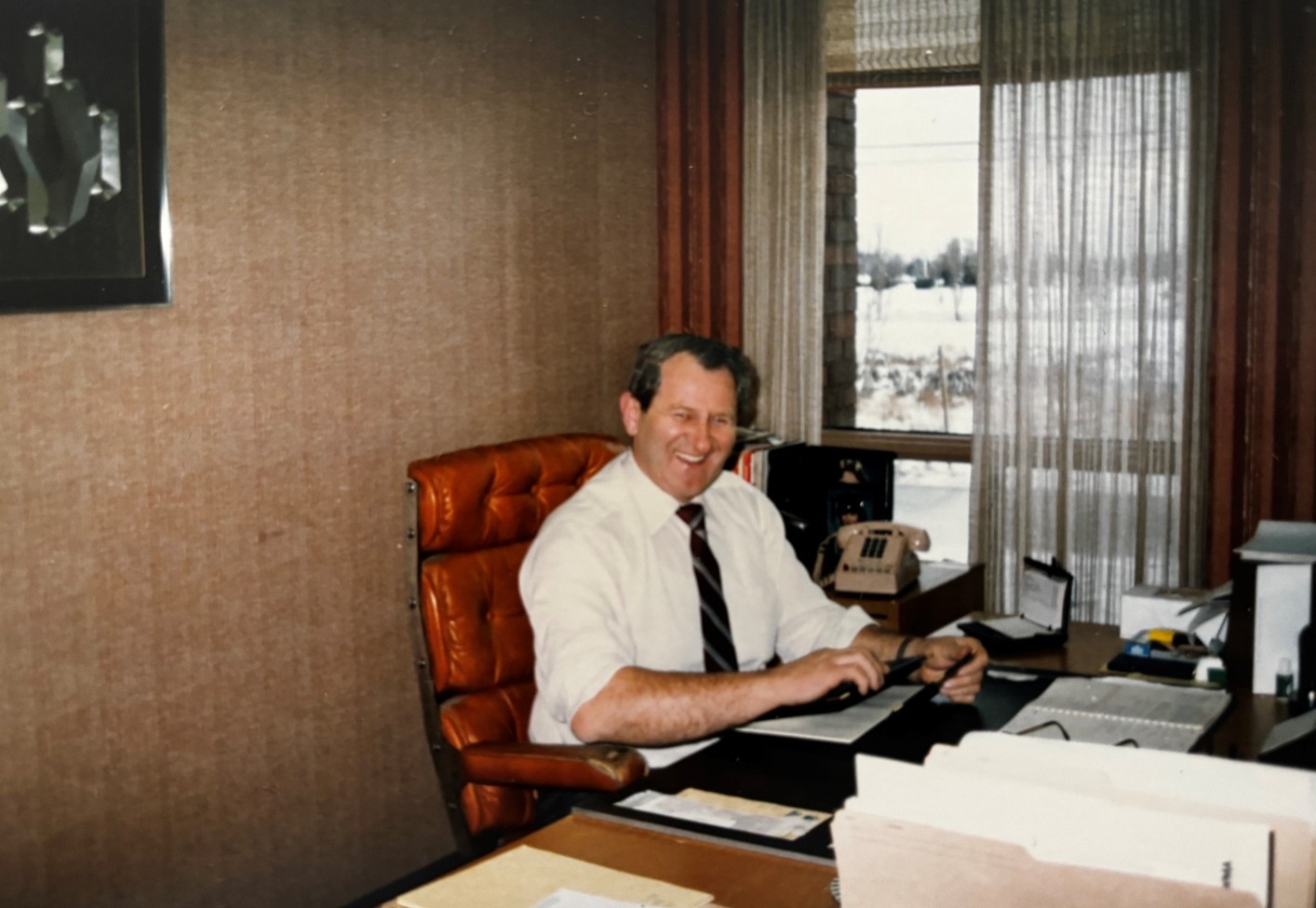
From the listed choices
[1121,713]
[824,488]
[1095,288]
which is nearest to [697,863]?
[1121,713]

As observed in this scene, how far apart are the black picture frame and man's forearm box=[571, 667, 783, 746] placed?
4.15 ft

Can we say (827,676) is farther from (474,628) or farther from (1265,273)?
(1265,273)

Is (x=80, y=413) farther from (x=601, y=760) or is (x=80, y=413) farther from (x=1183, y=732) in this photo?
(x=1183, y=732)

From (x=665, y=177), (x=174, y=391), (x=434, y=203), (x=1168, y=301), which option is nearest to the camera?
(x=174, y=391)

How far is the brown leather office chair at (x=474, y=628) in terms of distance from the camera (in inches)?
91.9

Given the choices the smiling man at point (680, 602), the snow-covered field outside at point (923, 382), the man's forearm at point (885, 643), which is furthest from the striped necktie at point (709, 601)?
the snow-covered field outside at point (923, 382)

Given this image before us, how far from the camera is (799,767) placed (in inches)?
75.4

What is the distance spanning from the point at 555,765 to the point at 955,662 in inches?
27.0

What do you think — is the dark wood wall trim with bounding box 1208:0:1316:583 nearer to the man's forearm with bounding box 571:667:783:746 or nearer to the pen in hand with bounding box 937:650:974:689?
the pen in hand with bounding box 937:650:974:689

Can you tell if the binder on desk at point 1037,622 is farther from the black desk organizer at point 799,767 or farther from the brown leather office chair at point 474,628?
the brown leather office chair at point 474,628

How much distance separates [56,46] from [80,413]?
Result: 0.67 m

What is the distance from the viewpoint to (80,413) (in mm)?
2584

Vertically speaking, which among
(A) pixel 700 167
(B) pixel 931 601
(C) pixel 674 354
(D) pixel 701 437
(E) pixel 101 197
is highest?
(A) pixel 700 167

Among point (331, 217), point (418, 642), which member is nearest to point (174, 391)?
point (331, 217)
